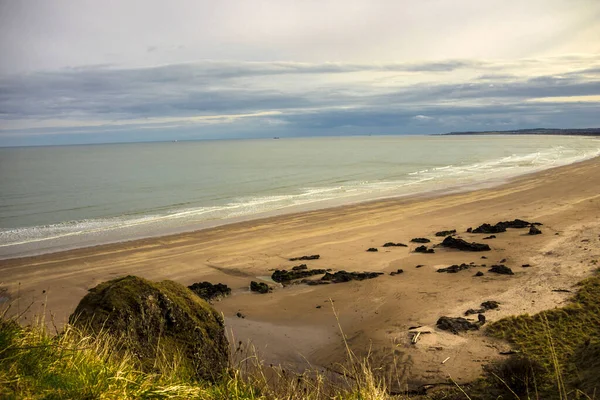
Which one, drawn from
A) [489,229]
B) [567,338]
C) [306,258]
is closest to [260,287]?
[306,258]

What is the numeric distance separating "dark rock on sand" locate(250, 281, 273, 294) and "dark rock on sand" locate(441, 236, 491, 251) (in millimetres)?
6799

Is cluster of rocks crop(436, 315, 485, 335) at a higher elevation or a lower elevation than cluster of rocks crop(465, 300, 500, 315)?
higher

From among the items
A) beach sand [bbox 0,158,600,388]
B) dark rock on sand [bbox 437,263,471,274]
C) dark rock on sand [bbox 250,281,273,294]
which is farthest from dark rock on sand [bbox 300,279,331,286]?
dark rock on sand [bbox 437,263,471,274]

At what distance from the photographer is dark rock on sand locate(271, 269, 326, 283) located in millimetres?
14135

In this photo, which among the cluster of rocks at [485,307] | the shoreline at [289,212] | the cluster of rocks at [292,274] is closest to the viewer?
the cluster of rocks at [485,307]

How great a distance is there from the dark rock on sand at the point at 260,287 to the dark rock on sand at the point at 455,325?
4.92 m

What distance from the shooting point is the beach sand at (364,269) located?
903 cm

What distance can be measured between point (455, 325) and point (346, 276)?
4543 millimetres

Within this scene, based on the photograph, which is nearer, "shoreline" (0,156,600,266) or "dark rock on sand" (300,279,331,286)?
"dark rock on sand" (300,279,331,286)

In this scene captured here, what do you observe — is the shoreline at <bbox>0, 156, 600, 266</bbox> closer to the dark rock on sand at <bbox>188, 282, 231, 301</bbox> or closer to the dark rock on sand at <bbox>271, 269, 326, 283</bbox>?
the dark rock on sand at <bbox>188, 282, 231, 301</bbox>

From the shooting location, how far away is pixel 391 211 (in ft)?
87.6

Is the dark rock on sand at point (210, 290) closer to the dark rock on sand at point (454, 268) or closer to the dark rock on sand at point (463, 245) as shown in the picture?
the dark rock on sand at point (454, 268)

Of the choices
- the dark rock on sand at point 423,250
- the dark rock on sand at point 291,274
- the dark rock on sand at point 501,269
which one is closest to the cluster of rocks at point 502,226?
the dark rock on sand at point 423,250

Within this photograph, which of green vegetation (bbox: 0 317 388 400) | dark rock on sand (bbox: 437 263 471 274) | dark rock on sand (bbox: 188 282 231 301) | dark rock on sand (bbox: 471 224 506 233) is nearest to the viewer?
green vegetation (bbox: 0 317 388 400)
